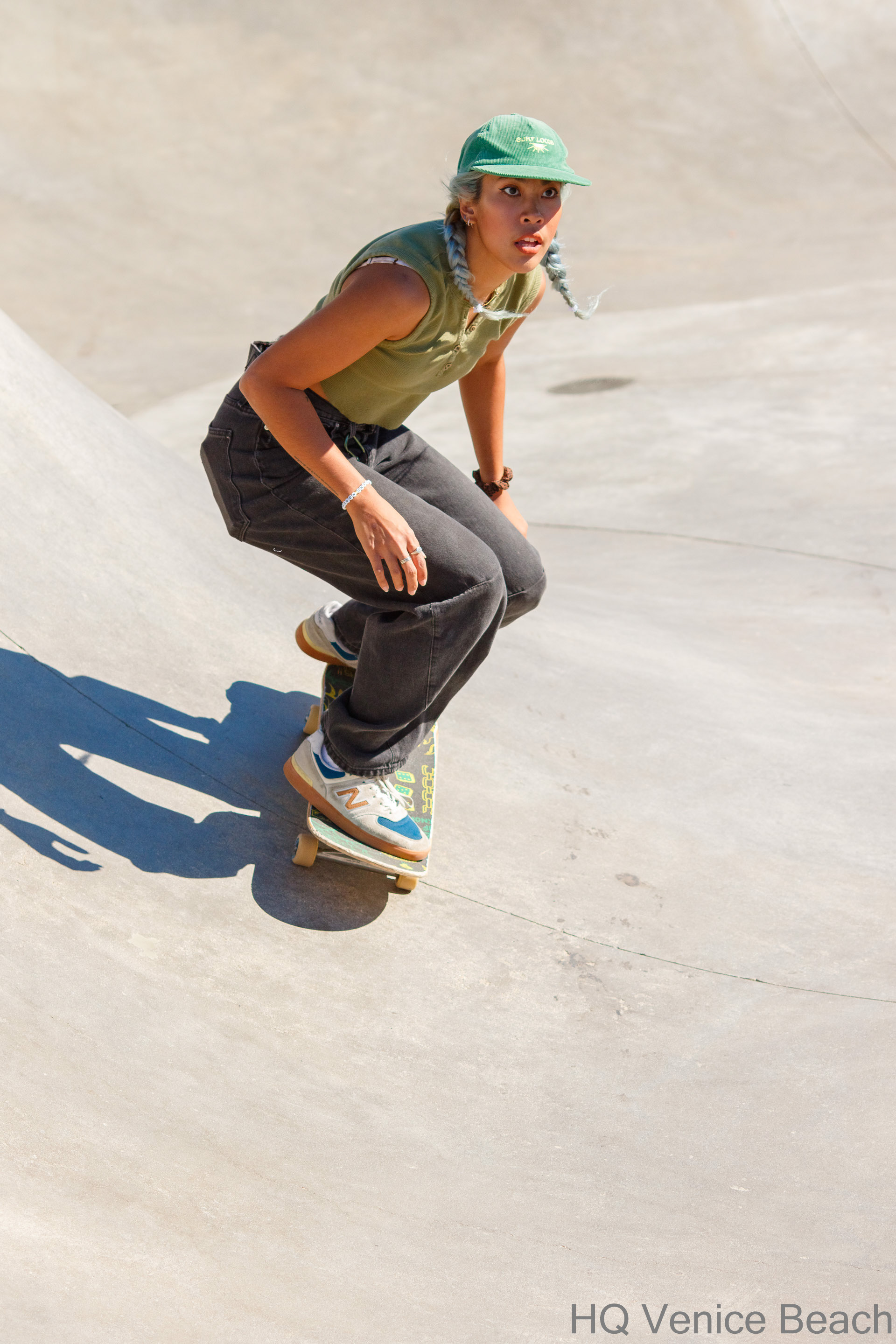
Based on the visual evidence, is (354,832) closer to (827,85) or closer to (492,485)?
(492,485)

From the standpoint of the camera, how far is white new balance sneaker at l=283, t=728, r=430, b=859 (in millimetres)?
2682

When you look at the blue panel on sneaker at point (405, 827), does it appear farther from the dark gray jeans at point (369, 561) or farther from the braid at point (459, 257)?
the braid at point (459, 257)

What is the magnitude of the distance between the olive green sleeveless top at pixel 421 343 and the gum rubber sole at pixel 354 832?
0.91 m

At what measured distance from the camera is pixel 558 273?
2570mm

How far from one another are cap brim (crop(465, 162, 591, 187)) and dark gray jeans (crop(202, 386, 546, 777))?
62 centimetres

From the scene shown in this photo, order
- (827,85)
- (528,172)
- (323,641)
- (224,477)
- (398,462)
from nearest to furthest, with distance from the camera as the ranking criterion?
1. (528,172)
2. (224,477)
3. (398,462)
4. (323,641)
5. (827,85)

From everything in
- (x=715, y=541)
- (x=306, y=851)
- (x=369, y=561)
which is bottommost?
(x=715, y=541)

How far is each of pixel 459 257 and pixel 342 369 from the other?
0.34 meters

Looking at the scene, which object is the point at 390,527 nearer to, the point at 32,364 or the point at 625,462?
the point at 32,364

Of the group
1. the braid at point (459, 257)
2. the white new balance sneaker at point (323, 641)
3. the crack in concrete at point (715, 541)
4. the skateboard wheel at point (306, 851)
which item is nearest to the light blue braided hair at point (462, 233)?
the braid at point (459, 257)

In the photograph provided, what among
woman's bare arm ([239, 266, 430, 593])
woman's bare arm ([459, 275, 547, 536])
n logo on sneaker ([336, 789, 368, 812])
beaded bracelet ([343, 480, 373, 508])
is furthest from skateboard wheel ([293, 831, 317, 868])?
woman's bare arm ([459, 275, 547, 536])

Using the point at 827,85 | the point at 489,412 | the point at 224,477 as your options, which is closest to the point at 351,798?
the point at 224,477

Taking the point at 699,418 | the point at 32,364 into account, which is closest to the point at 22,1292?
the point at 32,364

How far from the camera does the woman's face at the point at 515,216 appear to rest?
2.30m
